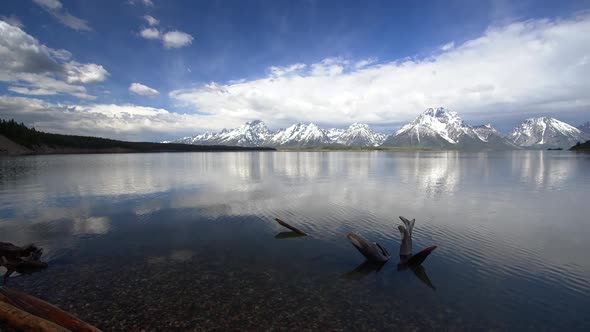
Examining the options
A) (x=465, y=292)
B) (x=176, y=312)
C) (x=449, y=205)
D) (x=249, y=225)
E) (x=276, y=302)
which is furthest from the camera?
(x=449, y=205)

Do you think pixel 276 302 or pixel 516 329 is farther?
pixel 276 302

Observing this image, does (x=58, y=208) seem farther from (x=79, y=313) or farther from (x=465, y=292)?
(x=465, y=292)

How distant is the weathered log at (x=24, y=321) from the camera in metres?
7.77

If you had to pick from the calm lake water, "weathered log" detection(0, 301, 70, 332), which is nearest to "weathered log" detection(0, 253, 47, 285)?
the calm lake water

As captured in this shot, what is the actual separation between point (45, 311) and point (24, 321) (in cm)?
133

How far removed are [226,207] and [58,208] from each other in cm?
1857

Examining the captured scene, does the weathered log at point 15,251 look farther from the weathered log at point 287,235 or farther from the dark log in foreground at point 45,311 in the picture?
the weathered log at point 287,235

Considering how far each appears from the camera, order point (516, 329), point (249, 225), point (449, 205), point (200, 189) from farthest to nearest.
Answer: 1. point (200, 189)
2. point (449, 205)
3. point (249, 225)
4. point (516, 329)

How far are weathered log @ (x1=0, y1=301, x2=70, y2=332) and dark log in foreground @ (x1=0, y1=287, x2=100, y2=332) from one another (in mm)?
765

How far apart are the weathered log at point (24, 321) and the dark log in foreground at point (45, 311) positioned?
2.51 ft

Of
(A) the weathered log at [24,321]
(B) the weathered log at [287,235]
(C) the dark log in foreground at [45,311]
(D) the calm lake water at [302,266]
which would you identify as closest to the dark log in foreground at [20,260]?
(D) the calm lake water at [302,266]

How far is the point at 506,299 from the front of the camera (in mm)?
13734

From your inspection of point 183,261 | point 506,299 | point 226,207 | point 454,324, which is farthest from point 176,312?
point 226,207

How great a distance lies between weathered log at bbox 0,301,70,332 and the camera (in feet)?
25.5
